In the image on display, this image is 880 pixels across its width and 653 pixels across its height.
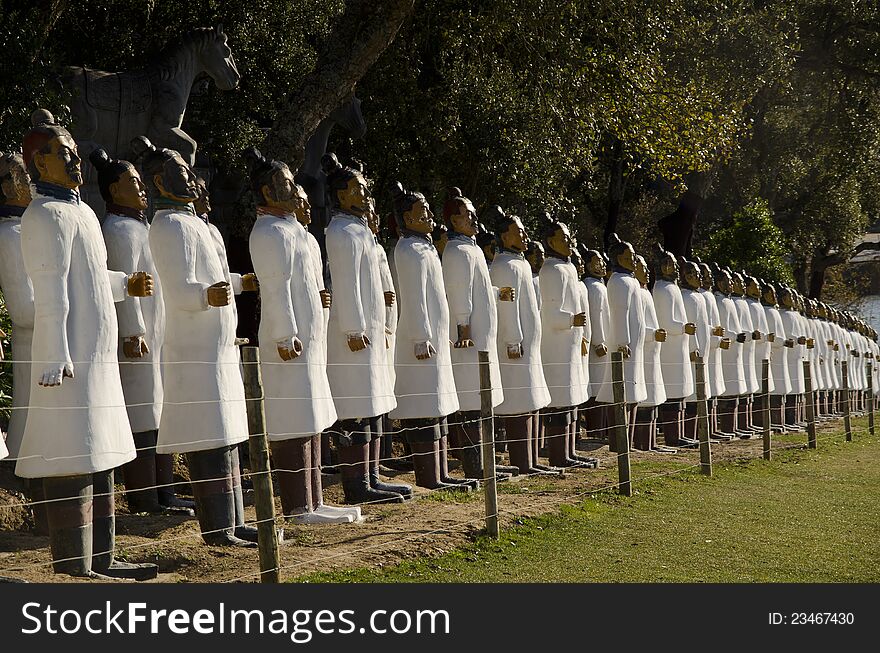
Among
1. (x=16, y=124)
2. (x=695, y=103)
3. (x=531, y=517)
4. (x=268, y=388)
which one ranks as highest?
(x=695, y=103)

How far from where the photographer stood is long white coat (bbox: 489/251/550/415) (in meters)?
10.8

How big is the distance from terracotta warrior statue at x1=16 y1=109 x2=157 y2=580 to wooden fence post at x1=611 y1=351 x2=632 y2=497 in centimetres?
495

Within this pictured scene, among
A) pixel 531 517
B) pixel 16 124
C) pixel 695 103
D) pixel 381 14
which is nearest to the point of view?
pixel 531 517

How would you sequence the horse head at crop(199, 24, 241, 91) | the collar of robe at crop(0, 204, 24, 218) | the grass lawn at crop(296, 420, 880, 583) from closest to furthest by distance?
the grass lawn at crop(296, 420, 880, 583), the collar of robe at crop(0, 204, 24, 218), the horse head at crop(199, 24, 241, 91)

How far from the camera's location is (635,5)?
46.5 ft

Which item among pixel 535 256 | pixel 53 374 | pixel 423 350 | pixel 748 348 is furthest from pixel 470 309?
pixel 748 348

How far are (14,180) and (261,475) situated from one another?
2840mm

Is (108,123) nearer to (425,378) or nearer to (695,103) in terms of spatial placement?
(425,378)

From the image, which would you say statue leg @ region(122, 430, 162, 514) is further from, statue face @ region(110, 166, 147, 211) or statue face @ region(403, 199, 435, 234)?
statue face @ region(403, 199, 435, 234)

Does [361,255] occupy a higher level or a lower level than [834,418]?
higher

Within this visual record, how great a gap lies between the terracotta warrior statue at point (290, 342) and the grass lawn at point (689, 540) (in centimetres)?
124

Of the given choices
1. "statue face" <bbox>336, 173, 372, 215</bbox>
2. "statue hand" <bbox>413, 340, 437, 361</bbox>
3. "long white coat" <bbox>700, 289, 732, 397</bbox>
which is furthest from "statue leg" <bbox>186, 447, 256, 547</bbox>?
"long white coat" <bbox>700, 289, 732, 397</bbox>

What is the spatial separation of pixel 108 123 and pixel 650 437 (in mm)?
7438

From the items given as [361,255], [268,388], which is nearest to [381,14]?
[361,255]
